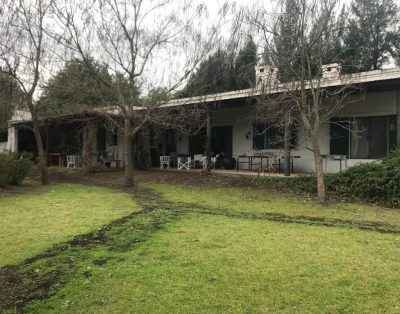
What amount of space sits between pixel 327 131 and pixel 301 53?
15.4 feet

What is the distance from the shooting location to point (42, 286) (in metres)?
4.52

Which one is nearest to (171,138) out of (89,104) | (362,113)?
(89,104)

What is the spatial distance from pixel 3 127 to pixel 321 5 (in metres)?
19.5

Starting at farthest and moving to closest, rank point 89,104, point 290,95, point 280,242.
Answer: point 89,104, point 290,95, point 280,242

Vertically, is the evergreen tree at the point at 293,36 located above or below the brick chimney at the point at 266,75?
above

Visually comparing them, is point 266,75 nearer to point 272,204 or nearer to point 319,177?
point 319,177

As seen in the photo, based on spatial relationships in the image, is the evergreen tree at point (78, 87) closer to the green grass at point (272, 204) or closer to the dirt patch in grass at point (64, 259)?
the green grass at point (272, 204)

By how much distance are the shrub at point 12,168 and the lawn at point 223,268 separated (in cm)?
709

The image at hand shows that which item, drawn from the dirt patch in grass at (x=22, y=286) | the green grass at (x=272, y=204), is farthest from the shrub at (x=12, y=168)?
the dirt patch in grass at (x=22, y=286)

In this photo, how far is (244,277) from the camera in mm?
4801

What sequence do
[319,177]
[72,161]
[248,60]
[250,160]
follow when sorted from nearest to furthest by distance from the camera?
[319,177], [248,60], [250,160], [72,161]

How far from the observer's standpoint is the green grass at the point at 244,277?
13.2ft

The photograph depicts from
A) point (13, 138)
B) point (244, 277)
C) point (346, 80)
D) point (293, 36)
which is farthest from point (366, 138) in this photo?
point (13, 138)

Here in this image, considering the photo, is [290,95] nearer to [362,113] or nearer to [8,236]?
[362,113]
